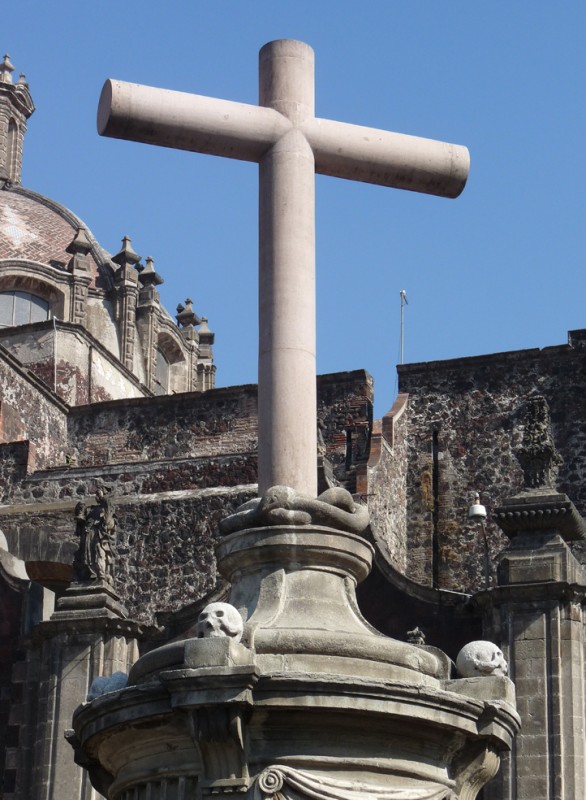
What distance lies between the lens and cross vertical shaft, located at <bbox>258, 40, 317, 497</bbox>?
9.08 metres

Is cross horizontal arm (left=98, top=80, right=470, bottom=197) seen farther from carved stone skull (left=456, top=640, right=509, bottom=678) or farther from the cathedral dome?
the cathedral dome

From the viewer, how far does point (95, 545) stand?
16641mm

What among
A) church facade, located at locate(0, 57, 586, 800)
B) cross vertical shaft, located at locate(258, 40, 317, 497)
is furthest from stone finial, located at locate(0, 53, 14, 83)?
cross vertical shaft, located at locate(258, 40, 317, 497)

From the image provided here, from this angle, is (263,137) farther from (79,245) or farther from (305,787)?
(79,245)

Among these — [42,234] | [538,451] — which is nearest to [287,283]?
[538,451]

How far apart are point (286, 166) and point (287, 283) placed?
0.68 metres

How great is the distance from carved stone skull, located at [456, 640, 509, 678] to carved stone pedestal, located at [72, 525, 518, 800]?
0.11 metres

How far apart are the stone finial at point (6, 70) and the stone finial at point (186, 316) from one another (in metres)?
7.18

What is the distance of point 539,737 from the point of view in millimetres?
14852

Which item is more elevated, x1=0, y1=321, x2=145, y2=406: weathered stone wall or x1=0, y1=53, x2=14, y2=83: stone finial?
x1=0, y1=53, x2=14, y2=83: stone finial

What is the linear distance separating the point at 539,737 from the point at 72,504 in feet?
37.9

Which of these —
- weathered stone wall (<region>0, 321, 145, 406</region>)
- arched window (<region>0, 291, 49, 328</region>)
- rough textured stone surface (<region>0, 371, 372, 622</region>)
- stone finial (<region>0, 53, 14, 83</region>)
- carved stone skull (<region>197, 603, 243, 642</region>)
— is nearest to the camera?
carved stone skull (<region>197, 603, 243, 642</region>)

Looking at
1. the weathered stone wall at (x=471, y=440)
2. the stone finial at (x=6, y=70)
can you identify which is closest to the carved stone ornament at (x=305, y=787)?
the weathered stone wall at (x=471, y=440)

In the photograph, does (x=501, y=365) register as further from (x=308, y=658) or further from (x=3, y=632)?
(x=308, y=658)
